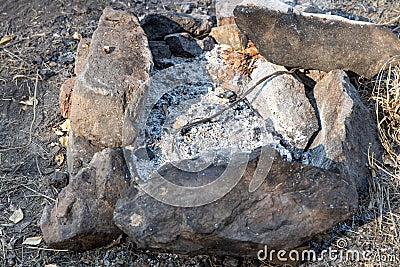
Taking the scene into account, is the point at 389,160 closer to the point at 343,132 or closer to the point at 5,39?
the point at 343,132

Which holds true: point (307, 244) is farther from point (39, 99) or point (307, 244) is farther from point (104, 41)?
point (39, 99)

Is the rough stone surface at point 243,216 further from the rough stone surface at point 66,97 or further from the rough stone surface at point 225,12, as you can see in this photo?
the rough stone surface at point 225,12

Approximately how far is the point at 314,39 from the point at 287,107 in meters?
0.44

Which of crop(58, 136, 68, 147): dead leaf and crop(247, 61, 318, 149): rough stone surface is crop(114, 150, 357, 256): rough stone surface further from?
crop(58, 136, 68, 147): dead leaf

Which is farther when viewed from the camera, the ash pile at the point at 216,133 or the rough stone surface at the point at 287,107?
the rough stone surface at the point at 287,107

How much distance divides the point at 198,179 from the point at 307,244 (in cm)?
65

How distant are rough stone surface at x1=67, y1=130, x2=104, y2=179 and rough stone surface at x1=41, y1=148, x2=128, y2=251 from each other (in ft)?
0.70

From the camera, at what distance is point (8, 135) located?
3291 mm

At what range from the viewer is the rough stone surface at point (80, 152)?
283 cm

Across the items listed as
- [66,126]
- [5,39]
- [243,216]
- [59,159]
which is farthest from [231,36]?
[5,39]

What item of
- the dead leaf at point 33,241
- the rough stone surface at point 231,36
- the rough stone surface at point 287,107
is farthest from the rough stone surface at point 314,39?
the dead leaf at point 33,241

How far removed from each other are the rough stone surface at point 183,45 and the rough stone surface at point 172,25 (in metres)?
0.12

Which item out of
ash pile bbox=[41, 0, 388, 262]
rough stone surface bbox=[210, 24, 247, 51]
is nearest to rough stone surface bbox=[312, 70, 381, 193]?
ash pile bbox=[41, 0, 388, 262]

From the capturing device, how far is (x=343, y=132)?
2730 mm
